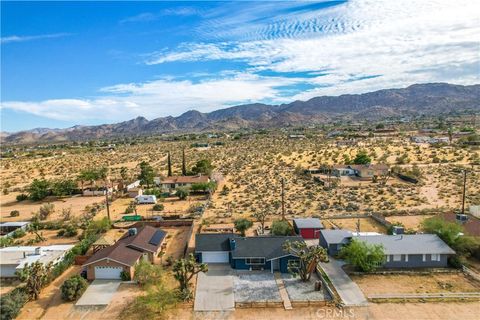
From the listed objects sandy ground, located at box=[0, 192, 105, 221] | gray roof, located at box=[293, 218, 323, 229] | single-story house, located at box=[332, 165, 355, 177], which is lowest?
sandy ground, located at box=[0, 192, 105, 221]

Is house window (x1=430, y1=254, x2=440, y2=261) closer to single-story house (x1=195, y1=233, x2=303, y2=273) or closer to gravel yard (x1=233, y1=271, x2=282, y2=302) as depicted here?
single-story house (x1=195, y1=233, x2=303, y2=273)

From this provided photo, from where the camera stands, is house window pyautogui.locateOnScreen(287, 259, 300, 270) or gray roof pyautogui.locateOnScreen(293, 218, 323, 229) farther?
gray roof pyautogui.locateOnScreen(293, 218, 323, 229)

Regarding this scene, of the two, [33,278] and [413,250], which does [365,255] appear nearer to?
[413,250]

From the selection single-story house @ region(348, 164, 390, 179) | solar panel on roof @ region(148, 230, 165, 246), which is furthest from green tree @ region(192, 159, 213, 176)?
solar panel on roof @ region(148, 230, 165, 246)

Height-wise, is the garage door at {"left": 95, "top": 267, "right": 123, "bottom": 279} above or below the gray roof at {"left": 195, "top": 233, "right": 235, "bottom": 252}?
below

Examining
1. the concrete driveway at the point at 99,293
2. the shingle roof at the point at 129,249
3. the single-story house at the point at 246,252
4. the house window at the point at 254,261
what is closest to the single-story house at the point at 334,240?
the single-story house at the point at 246,252

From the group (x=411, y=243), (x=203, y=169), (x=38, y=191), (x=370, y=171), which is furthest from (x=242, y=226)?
(x=38, y=191)
